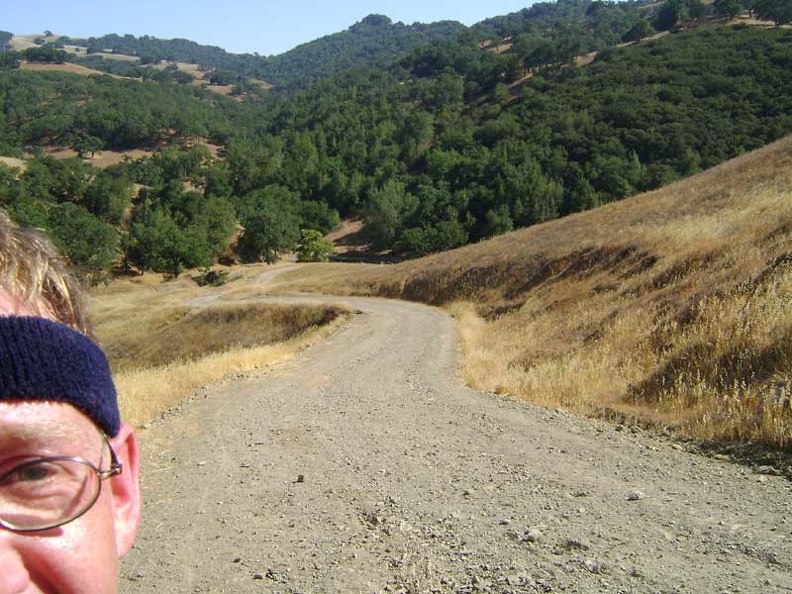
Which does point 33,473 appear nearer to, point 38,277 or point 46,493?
point 46,493

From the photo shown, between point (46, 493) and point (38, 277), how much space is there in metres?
0.70

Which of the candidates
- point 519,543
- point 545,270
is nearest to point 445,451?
point 519,543

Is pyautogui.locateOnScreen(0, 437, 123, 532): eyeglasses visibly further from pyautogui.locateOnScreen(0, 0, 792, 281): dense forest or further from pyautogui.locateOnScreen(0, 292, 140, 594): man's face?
pyautogui.locateOnScreen(0, 0, 792, 281): dense forest

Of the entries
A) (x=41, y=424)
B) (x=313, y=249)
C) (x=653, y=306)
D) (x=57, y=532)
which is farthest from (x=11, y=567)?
(x=313, y=249)

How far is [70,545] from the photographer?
4.67 feet

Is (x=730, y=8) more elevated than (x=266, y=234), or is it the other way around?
(x=730, y=8)

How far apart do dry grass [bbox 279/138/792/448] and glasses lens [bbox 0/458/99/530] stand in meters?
6.17

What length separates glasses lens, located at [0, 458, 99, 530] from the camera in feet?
4.55

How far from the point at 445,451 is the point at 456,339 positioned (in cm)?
1075

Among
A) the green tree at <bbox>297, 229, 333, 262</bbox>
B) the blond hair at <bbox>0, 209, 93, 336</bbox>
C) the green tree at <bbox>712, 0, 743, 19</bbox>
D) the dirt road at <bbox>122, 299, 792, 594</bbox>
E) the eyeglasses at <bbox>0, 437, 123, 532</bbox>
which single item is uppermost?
the green tree at <bbox>712, 0, 743, 19</bbox>

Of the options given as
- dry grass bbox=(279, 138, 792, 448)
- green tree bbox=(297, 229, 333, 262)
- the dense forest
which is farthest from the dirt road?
green tree bbox=(297, 229, 333, 262)

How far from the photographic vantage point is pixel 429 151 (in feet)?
359

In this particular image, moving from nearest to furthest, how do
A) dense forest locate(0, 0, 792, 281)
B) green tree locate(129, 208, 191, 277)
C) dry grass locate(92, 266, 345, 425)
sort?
dry grass locate(92, 266, 345, 425), green tree locate(129, 208, 191, 277), dense forest locate(0, 0, 792, 281)

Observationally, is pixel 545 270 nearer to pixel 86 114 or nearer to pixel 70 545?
pixel 70 545
